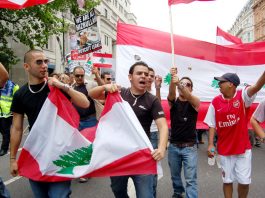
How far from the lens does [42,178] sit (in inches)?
130

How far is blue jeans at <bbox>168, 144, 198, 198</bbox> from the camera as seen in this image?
4500mm

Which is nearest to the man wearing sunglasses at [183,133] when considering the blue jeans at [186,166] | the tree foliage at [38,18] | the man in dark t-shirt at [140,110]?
the blue jeans at [186,166]

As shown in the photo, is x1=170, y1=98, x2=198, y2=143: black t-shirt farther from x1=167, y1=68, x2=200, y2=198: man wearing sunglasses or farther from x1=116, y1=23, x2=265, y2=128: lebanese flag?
x1=116, y1=23, x2=265, y2=128: lebanese flag

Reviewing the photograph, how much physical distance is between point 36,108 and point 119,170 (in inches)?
39.0

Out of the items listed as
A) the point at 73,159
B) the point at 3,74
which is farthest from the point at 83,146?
the point at 3,74

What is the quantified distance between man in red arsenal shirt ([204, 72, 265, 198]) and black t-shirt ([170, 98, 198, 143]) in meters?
0.37

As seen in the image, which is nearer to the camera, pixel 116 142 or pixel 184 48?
pixel 116 142

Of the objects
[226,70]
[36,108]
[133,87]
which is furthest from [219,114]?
[226,70]

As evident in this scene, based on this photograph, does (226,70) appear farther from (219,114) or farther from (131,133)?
(131,133)

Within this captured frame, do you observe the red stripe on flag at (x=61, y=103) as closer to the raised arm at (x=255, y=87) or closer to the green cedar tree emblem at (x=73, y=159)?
the green cedar tree emblem at (x=73, y=159)

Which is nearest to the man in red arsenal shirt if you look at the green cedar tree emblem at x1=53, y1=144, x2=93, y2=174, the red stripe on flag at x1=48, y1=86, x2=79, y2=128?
the green cedar tree emblem at x1=53, y1=144, x2=93, y2=174

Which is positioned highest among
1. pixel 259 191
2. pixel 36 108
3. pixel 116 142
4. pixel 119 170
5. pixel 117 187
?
pixel 36 108

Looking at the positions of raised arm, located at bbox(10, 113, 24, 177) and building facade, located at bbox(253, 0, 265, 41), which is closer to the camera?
raised arm, located at bbox(10, 113, 24, 177)

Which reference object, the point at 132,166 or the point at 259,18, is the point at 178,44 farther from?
the point at 259,18
